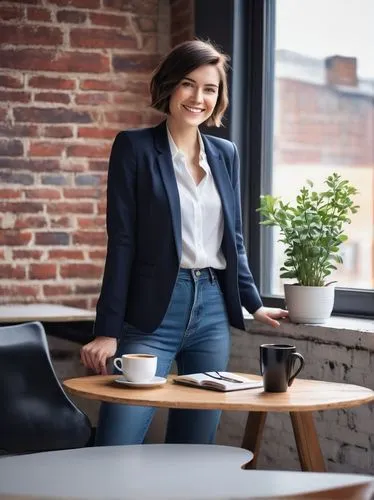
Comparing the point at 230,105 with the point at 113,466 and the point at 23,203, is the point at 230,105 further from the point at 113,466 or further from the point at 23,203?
the point at 113,466

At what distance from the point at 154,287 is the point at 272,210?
2.18ft

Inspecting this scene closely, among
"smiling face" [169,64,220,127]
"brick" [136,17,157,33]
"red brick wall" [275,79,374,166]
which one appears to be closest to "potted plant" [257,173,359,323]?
"red brick wall" [275,79,374,166]

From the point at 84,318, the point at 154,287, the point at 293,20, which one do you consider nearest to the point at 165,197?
the point at 154,287

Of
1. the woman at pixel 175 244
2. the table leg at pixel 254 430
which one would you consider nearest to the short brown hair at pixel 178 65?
the woman at pixel 175 244

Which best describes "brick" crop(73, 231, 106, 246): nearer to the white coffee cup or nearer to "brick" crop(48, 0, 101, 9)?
"brick" crop(48, 0, 101, 9)

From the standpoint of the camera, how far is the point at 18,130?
12.4ft

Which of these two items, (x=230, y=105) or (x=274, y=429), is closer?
(x=274, y=429)

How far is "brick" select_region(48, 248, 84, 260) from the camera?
3850 mm

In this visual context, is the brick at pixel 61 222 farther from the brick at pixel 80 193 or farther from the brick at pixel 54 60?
the brick at pixel 54 60

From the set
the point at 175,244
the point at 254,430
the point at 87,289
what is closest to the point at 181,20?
the point at 87,289

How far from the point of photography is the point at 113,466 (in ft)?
5.51

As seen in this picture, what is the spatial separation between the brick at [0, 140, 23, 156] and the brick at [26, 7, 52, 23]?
1.67 ft

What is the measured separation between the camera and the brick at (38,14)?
12.4ft

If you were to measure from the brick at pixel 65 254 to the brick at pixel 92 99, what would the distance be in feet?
2.02
